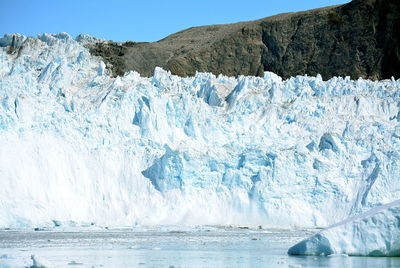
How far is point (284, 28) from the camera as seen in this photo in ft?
157

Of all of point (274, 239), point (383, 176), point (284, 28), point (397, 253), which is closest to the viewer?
point (397, 253)

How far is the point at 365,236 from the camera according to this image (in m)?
14.2

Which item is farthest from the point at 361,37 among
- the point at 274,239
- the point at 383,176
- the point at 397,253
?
the point at 397,253

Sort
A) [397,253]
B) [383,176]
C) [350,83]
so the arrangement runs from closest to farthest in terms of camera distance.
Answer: [397,253], [383,176], [350,83]

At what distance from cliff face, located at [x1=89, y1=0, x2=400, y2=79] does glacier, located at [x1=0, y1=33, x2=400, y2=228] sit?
13092 millimetres

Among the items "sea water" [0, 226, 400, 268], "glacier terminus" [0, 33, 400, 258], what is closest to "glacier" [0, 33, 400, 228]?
"glacier terminus" [0, 33, 400, 258]

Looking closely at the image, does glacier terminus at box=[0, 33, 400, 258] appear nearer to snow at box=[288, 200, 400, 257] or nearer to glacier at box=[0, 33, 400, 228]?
glacier at box=[0, 33, 400, 228]

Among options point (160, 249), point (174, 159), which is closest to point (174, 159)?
point (174, 159)

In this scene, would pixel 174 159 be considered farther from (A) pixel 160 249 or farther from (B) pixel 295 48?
(B) pixel 295 48

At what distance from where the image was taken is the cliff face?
44.3 m

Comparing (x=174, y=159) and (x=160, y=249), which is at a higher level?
(x=174, y=159)

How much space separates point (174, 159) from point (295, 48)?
21715 mm

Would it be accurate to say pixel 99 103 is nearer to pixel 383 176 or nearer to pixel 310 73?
pixel 383 176

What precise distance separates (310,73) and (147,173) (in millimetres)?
20349
